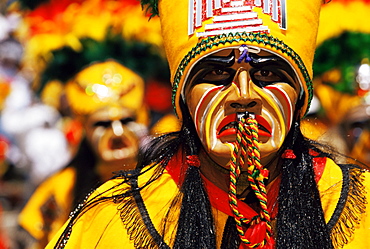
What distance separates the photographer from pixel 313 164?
273cm

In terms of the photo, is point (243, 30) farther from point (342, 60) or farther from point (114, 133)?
point (342, 60)

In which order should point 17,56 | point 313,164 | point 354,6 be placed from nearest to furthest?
1. point 313,164
2. point 354,6
3. point 17,56

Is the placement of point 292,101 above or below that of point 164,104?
above

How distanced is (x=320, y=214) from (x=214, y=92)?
568mm

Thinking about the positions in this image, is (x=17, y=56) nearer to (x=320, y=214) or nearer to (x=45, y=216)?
(x=45, y=216)

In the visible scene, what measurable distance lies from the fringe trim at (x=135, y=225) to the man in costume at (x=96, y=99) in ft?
8.69

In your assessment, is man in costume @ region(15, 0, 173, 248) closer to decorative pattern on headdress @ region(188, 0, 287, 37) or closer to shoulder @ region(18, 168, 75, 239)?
shoulder @ region(18, 168, 75, 239)

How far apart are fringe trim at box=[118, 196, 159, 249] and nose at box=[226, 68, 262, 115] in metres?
0.52

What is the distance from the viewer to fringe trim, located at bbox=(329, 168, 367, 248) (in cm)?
256

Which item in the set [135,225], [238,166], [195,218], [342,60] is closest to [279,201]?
[238,166]

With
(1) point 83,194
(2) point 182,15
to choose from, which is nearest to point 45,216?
(1) point 83,194

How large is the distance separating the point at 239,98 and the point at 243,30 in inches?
9.9

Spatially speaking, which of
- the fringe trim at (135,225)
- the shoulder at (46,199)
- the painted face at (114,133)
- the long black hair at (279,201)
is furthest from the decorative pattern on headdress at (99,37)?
the fringe trim at (135,225)

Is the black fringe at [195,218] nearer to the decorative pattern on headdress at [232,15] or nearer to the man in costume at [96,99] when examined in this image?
the decorative pattern on headdress at [232,15]
